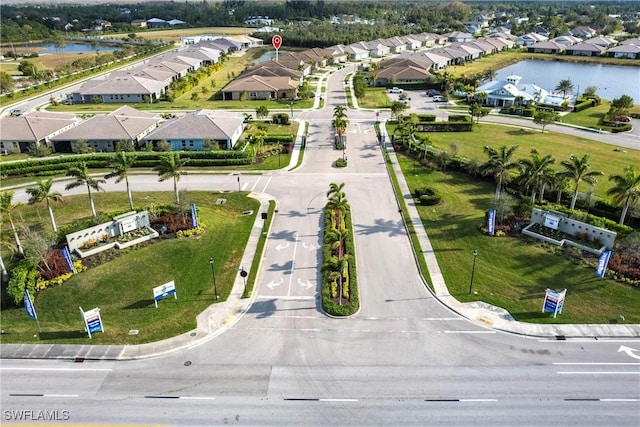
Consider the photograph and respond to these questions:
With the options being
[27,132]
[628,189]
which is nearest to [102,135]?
[27,132]

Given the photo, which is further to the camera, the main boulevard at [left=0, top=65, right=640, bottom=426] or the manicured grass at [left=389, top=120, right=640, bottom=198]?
the manicured grass at [left=389, top=120, right=640, bottom=198]

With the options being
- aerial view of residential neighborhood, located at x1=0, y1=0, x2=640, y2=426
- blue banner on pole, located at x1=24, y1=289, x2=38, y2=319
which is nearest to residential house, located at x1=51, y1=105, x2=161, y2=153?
aerial view of residential neighborhood, located at x1=0, y1=0, x2=640, y2=426

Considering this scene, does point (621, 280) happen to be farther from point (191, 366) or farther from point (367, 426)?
point (191, 366)

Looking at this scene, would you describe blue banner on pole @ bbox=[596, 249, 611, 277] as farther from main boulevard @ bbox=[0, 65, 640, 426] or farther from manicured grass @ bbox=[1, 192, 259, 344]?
manicured grass @ bbox=[1, 192, 259, 344]

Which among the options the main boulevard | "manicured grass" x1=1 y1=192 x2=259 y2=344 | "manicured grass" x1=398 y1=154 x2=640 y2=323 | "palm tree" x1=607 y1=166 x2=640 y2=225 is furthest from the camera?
"palm tree" x1=607 y1=166 x2=640 y2=225

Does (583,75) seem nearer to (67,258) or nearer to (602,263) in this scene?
(602,263)

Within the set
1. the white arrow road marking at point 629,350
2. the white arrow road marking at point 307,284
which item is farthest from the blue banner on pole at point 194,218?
the white arrow road marking at point 629,350

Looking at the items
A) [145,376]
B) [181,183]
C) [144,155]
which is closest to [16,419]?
[145,376]

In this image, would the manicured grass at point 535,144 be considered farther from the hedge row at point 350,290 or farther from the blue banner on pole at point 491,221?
the hedge row at point 350,290
